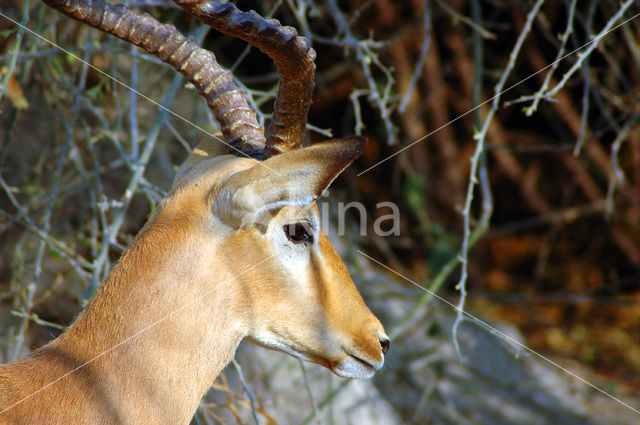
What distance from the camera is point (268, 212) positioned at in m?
2.27

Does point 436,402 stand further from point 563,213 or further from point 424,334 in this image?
point 563,213

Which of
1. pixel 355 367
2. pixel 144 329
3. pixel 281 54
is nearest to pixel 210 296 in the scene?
pixel 144 329

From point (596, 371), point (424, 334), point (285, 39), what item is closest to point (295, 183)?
point (285, 39)

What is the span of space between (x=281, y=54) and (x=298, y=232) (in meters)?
0.61

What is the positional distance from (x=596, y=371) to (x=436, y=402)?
196 centimetres

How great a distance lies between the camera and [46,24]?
4.74m

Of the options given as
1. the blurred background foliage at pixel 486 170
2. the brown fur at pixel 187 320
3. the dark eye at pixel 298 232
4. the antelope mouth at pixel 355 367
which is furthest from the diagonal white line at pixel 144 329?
the blurred background foliage at pixel 486 170

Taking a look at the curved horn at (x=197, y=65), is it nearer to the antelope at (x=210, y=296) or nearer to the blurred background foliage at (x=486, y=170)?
the antelope at (x=210, y=296)

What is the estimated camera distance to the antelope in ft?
7.12

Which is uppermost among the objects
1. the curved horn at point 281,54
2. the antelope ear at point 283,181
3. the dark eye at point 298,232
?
the curved horn at point 281,54

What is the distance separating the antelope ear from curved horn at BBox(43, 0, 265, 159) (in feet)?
1.23

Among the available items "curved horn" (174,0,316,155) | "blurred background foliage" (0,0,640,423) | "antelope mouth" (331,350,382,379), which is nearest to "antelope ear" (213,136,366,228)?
"curved horn" (174,0,316,155)

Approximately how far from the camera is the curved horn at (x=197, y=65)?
Answer: 2.53 meters

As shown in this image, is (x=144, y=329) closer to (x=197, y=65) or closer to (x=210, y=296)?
(x=210, y=296)
